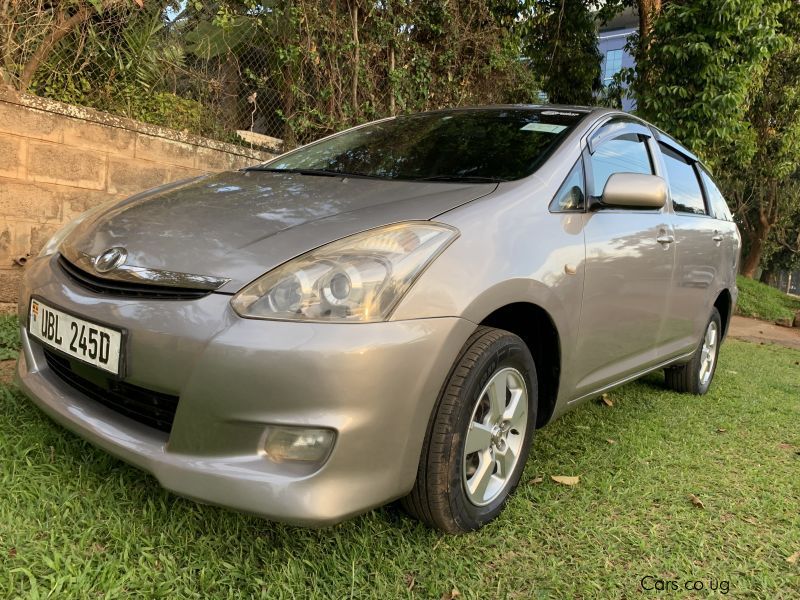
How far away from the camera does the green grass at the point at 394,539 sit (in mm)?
1567

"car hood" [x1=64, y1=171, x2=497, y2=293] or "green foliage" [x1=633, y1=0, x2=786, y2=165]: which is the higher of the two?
"green foliage" [x1=633, y1=0, x2=786, y2=165]

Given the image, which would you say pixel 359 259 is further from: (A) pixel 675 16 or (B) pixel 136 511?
(A) pixel 675 16

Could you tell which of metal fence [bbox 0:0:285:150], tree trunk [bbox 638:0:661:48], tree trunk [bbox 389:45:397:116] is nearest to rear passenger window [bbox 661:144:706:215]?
tree trunk [bbox 389:45:397:116]

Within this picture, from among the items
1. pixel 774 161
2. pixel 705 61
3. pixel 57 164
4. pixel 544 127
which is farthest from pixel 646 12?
pixel 774 161

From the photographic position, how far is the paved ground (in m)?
8.89

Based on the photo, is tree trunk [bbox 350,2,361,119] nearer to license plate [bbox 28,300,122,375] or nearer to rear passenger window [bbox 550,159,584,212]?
rear passenger window [bbox 550,159,584,212]

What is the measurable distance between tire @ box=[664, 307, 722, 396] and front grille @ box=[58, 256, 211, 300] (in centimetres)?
320

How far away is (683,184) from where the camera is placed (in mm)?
3516

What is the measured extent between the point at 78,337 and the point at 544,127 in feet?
6.39

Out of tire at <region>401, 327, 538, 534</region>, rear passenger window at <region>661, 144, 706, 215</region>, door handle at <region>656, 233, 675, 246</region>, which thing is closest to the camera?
tire at <region>401, 327, 538, 534</region>

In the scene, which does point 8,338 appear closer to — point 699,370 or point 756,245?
point 699,370

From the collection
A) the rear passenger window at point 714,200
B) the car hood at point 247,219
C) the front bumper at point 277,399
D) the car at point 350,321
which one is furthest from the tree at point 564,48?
the front bumper at point 277,399

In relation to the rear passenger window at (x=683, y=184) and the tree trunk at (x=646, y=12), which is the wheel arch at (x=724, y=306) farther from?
the tree trunk at (x=646, y=12)

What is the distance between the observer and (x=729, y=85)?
5.88 metres
